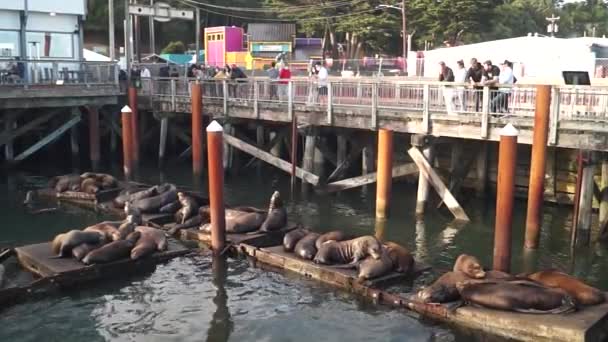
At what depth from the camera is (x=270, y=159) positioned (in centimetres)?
2311

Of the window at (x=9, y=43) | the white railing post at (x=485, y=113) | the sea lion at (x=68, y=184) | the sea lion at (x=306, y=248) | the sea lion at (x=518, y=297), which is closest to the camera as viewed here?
the sea lion at (x=518, y=297)

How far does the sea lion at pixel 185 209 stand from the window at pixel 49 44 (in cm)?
1604

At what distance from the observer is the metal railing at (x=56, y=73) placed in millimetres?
25231

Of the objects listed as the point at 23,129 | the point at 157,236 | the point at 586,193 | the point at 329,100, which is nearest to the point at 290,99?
the point at 329,100

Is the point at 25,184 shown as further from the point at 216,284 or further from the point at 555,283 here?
the point at 555,283

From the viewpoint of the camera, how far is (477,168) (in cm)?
2211

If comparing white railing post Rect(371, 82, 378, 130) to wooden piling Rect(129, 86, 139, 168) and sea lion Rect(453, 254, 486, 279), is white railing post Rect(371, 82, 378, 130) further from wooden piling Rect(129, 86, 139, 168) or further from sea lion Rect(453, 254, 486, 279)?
wooden piling Rect(129, 86, 139, 168)

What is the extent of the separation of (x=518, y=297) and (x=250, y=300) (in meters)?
4.67

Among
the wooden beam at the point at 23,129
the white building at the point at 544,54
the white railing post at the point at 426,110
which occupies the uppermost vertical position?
the white building at the point at 544,54

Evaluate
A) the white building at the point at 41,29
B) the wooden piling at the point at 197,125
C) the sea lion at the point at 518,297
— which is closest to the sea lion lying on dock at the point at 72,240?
the sea lion at the point at 518,297

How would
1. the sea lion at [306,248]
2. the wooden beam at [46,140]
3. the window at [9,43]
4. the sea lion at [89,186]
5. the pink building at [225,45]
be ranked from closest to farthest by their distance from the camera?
the sea lion at [306,248] → the sea lion at [89,186] → the wooden beam at [46,140] → the window at [9,43] → the pink building at [225,45]

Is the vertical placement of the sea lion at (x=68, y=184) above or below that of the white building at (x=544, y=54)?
below

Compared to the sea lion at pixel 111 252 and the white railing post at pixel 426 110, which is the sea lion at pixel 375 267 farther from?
the white railing post at pixel 426 110

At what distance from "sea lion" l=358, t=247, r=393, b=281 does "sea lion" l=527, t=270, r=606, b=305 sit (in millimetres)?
2617
